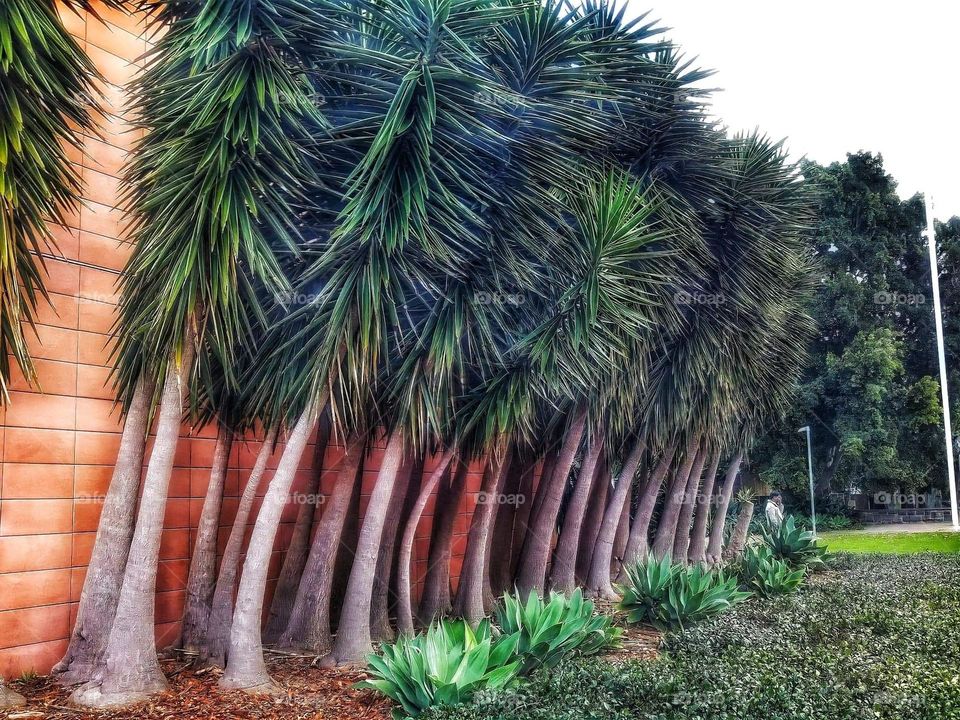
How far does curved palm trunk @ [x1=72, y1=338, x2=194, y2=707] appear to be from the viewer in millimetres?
7008

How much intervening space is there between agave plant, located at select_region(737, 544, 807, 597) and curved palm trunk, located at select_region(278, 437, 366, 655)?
6.38 metres

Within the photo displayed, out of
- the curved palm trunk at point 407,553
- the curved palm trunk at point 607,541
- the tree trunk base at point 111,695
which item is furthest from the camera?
the curved palm trunk at point 607,541

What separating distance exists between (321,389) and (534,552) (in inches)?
242

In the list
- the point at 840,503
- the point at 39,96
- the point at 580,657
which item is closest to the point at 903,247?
the point at 840,503

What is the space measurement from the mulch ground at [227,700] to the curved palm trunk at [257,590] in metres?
0.18

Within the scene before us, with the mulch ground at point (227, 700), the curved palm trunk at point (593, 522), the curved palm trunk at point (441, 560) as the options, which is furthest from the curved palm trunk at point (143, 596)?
the curved palm trunk at point (593, 522)

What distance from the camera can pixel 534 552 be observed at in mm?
12453

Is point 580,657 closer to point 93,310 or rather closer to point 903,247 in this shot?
point 93,310

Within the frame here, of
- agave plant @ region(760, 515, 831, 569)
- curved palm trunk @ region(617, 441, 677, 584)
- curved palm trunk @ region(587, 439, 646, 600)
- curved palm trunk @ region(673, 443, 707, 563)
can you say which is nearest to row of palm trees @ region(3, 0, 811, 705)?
curved palm trunk @ region(587, 439, 646, 600)

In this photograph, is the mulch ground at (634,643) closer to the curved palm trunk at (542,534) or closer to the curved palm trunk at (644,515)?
the curved palm trunk at (542,534)

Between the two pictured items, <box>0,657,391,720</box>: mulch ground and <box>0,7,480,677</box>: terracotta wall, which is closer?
<box>0,657,391,720</box>: mulch ground

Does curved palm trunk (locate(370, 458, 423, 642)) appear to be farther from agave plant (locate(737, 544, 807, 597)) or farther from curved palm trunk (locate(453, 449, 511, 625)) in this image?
agave plant (locate(737, 544, 807, 597))

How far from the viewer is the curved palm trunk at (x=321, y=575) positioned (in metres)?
8.98

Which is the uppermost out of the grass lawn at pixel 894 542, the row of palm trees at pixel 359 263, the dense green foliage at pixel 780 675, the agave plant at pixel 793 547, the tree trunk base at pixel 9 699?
the row of palm trees at pixel 359 263
